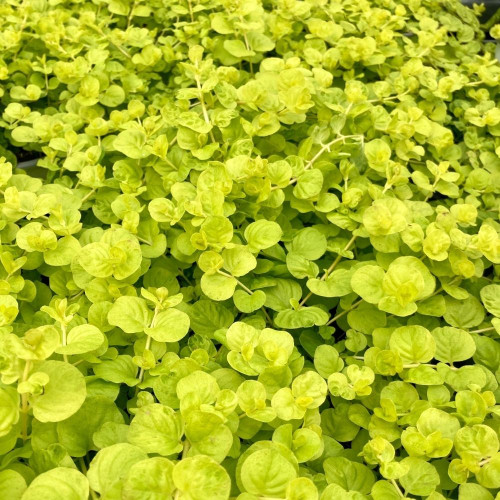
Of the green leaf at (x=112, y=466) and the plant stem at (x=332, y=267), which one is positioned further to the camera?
the plant stem at (x=332, y=267)

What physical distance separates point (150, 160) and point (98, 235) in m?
0.25

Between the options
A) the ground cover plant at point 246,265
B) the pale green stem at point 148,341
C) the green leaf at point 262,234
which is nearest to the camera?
the ground cover plant at point 246,265

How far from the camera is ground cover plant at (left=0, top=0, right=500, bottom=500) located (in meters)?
0.69

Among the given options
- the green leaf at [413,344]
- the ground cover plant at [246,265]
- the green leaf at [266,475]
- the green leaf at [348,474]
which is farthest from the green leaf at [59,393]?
the green leaf at [413,344]

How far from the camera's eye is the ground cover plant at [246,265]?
689mm

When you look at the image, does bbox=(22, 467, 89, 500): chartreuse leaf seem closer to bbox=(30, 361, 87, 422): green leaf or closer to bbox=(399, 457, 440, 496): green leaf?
bbox=(30, 361, 87, 422): green leaf

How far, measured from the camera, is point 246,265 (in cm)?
92

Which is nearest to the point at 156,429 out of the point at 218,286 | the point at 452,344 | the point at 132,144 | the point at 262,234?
the point at 218,286

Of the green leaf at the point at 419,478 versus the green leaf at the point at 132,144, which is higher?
the green leaf at the point at 132,144

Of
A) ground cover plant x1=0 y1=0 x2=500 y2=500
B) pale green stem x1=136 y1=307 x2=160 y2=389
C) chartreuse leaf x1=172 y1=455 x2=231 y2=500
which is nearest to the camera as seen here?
chartreuse leaf x1=172 y1=455 x2=231 y2=500

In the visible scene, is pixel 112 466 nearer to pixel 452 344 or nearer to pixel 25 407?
pixel 25 407

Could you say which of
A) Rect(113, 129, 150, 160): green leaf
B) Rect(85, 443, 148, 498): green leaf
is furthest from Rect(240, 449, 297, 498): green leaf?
Rect(113, 129, 150, 160): green leaf

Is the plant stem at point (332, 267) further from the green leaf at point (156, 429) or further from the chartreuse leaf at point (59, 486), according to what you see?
the chartreuse leaf at point (59, 486)

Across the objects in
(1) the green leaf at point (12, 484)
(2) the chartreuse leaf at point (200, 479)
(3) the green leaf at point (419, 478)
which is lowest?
(3) the green leaf at point (419, 478)
